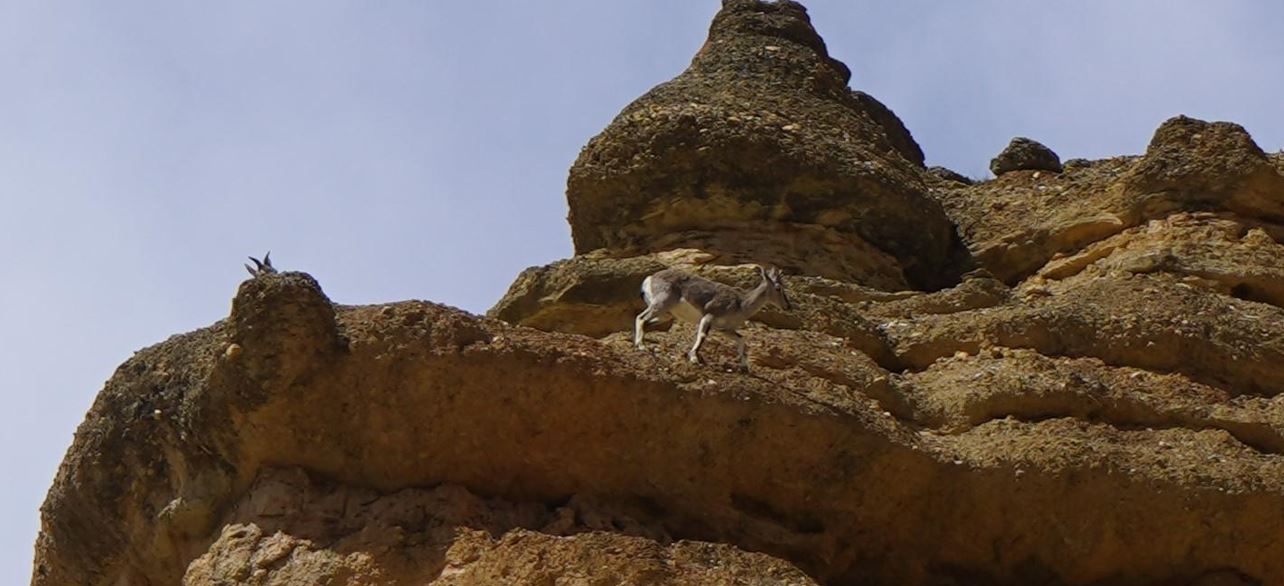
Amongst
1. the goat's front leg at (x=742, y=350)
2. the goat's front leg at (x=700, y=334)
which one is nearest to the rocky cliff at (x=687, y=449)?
the goat's front leg at (x=742, y=350)

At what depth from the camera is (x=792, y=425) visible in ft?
53.9

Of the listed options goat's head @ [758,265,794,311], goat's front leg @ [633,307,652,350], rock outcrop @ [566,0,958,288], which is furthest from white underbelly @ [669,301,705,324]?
rock outcrop @ [566,0,958,288]

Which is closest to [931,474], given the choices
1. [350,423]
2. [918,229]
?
[350,423]

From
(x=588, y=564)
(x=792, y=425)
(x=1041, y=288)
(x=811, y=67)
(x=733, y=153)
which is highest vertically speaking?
(x=811, y=67)

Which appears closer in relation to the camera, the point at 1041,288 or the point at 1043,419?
the point at 1043,419

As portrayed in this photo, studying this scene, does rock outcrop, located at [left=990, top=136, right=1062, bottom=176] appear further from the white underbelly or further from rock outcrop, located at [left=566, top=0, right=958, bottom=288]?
the white underbelly

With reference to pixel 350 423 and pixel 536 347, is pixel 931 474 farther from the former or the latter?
pixel 350 423

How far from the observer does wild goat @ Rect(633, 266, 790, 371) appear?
58.5 feet

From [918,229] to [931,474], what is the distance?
733 cm

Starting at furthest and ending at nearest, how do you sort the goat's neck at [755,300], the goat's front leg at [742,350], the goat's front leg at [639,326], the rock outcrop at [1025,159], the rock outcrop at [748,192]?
the rock outcrop at [1025,159] < the rock outcrop at [748,192] < the goat's neck at [755,300] < the goat's front leg at [639,326] < the goat's front leg at [742,350]

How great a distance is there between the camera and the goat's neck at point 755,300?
1827 cm

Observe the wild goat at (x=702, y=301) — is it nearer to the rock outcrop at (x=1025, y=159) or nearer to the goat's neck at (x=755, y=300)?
the goat's neck at (x=755, y=300)

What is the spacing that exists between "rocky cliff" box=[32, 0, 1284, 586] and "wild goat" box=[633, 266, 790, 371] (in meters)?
0.24

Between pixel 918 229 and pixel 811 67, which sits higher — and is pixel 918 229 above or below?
below
